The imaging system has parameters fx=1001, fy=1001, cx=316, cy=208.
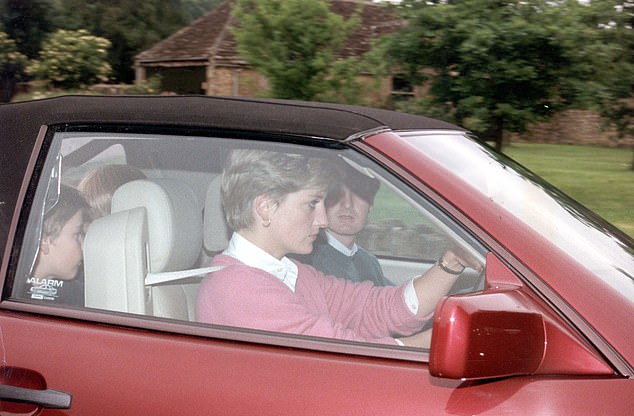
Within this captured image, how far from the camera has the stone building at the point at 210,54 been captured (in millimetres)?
30672

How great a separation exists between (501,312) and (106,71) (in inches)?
1219

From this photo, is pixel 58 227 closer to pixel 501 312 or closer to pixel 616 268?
pixel 501 312

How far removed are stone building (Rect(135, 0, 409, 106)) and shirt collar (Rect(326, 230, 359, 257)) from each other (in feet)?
84.9

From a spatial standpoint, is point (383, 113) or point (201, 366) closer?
point (201, 366)

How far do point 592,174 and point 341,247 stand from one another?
63.1 feet

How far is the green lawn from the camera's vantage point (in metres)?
14.0

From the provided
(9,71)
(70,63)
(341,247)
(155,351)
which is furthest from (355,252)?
(9,71)

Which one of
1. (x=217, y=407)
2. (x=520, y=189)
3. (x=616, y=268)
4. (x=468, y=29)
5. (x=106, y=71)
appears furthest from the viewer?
(x=106, y=71)

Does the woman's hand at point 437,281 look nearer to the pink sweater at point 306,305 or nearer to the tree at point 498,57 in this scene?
the pink sweater at point 306,305

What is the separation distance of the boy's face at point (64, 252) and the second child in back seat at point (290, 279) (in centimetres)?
38

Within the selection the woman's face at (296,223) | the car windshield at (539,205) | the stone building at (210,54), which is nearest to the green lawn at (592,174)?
the stone building at (210,54)

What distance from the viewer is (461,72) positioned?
13.3m

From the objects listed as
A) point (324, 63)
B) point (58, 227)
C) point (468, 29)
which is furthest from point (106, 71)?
point (58, 227)

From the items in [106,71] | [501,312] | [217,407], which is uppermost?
[501,312]
